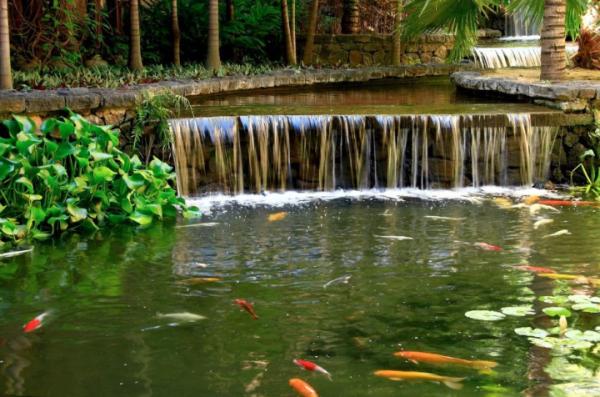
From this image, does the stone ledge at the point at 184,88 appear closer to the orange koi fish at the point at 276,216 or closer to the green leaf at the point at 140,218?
the green leaf at the point at 140,218

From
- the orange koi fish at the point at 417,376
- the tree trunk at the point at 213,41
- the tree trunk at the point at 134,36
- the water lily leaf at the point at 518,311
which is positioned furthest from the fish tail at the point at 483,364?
the tree trunk at the point at 213,41

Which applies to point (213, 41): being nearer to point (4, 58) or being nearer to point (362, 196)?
point (4, 58)

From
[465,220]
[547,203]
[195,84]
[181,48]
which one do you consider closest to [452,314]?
[465,220]

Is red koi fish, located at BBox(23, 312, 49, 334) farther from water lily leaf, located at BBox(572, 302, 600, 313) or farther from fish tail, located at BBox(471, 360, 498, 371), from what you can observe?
water lily leaf, located at BBox(572, 302, 600, 313)

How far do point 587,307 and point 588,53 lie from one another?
10955 mm

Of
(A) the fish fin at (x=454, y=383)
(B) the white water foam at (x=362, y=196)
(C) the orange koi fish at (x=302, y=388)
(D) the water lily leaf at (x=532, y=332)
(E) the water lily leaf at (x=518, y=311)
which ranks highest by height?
(B) the white water foam at (x=362, y=196)

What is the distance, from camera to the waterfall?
11.1 metres

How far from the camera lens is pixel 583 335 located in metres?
5.78

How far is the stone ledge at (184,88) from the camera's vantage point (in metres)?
10.3

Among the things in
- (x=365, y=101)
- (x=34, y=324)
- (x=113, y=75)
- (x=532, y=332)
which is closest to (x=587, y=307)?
(x=532, y=332)

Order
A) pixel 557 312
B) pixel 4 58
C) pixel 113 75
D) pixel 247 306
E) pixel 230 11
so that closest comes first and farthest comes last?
pixel 557 312 → pixel 247 306 → pixel 4 58 → pixel 113 75 → pixel 230 11

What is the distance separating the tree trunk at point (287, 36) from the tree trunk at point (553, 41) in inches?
245

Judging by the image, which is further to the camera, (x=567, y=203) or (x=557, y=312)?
(x=567, y=203)

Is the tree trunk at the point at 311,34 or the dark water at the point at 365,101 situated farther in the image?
the tree trunk at the point at 311,34
